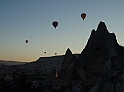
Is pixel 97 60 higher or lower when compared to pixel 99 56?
lower

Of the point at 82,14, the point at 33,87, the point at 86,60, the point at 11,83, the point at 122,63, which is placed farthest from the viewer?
the point at 82,14

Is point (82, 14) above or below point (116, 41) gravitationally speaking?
above

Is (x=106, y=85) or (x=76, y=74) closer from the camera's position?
(x=106, y=85)

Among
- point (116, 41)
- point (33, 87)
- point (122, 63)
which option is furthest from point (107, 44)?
point (33, 87)

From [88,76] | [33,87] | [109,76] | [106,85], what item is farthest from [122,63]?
[33,87]

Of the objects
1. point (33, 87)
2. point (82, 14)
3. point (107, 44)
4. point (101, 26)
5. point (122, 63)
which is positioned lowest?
point (33, 87)

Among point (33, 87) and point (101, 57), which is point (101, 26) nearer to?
point (101, 57)

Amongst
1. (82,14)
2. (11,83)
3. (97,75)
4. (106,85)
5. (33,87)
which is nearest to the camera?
(106,85)

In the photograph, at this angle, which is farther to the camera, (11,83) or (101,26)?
(11,83)

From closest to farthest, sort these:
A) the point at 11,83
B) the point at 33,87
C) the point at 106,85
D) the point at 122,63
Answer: the point at 106,85 → the point at 122,63 → the point at 33,87 → the point at 11,83

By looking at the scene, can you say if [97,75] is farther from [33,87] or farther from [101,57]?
[33,87]
